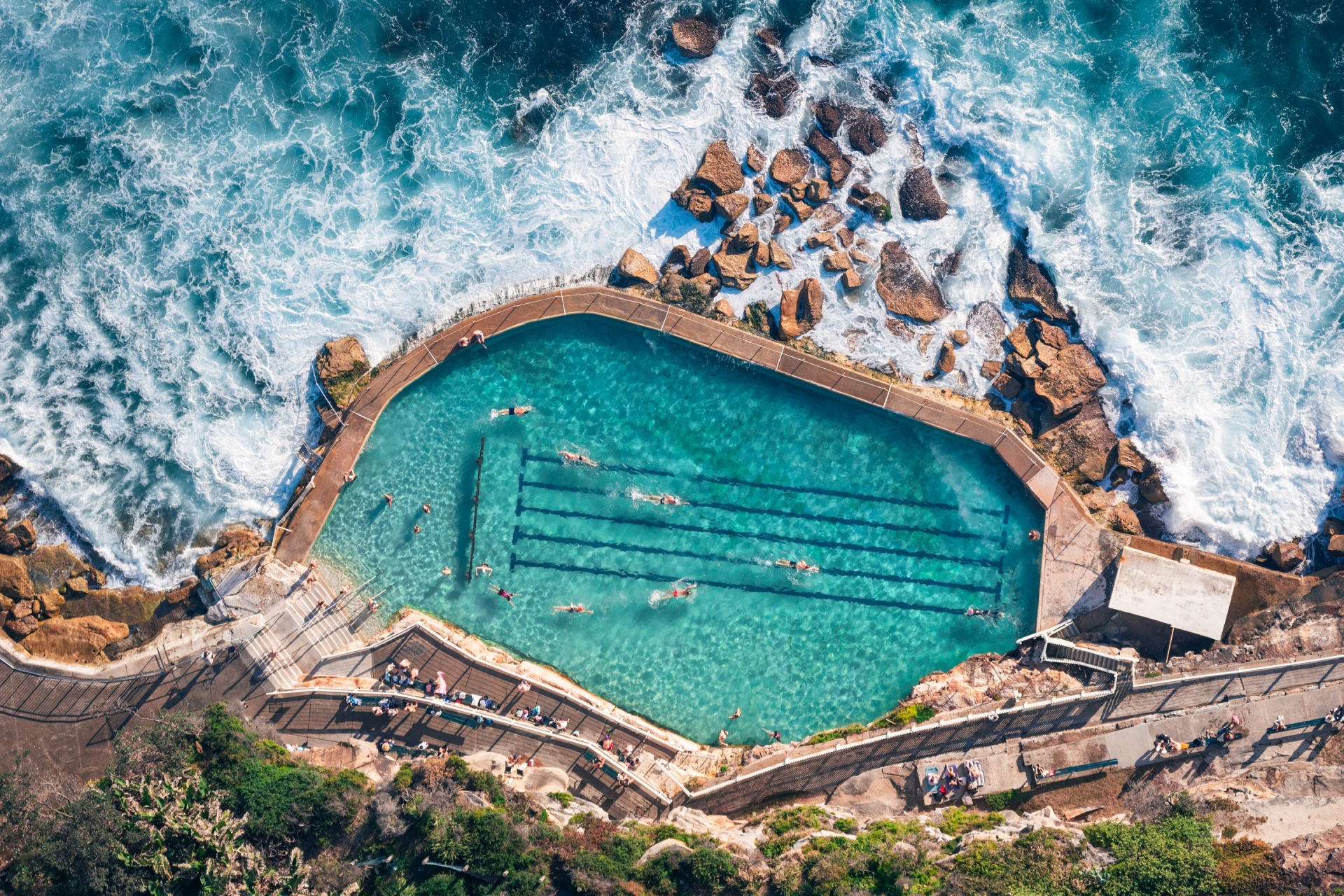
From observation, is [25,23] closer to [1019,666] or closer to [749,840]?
[749,840]

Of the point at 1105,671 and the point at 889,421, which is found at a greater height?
the point at 889,421

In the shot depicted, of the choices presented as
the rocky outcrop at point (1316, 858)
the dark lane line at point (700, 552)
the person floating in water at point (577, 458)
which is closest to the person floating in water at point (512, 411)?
the person floating in water at point (577, 458)

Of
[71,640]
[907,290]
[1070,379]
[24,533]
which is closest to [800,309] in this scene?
[907,290]

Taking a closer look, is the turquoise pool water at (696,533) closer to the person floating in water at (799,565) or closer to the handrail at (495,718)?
the person floating in water at (799,565)

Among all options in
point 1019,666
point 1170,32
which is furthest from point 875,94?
point 1019,666

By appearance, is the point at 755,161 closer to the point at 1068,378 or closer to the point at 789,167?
the point at 789,167

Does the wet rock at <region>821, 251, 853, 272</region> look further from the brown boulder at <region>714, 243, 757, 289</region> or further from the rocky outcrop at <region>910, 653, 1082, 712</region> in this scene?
the rocky outcrop at <region>910, 653, 1082, 712</region>

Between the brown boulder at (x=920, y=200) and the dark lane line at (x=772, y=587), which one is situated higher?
the brown boulder at (x=920, y=200)
